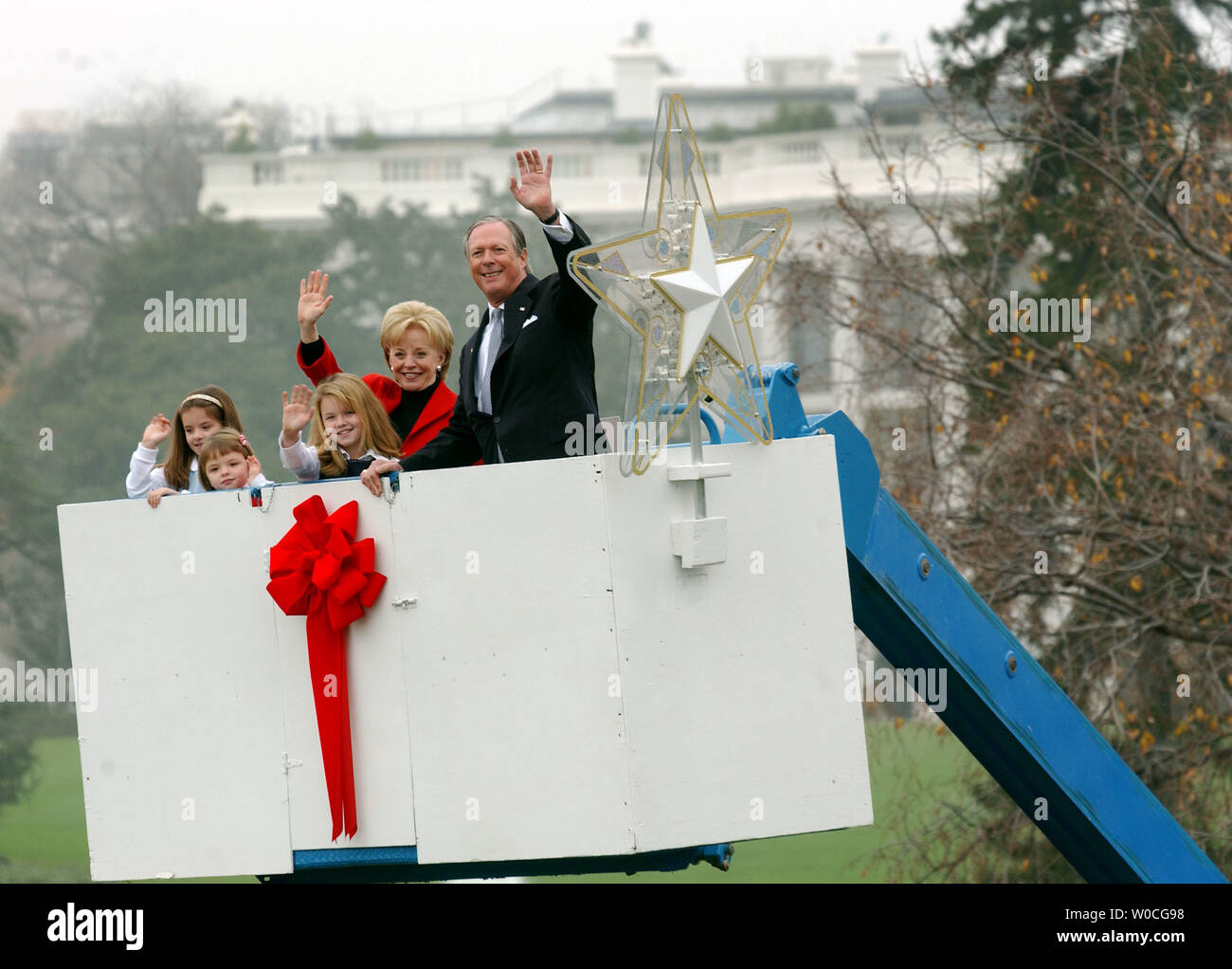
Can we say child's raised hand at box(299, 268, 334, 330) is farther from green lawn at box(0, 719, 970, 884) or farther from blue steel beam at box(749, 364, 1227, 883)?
green lawn at box(0, 719, 970, 884)

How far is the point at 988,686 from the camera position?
513 centimetres

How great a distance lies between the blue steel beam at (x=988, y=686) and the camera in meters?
4.73

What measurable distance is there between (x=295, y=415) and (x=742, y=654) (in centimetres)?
166

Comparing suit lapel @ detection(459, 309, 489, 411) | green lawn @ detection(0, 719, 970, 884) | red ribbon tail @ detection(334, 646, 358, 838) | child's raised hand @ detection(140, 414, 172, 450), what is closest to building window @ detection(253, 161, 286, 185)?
green lawn @ detection(0, 719, 970, 884)

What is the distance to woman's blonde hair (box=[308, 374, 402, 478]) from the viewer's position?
201 inches

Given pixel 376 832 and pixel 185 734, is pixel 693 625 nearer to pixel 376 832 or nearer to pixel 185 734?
pixel 376 832

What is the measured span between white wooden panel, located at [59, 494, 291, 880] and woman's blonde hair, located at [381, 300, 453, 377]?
1.42m

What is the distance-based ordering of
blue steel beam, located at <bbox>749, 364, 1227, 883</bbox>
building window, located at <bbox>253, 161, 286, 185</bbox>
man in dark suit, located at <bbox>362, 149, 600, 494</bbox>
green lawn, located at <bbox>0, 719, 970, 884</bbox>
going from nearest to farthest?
1. man in dark suit, located at <bbox>362, 149, 600, 494</bbox>
2. blue steel beam, located at <bbox>749, 364, 1227, 883</bbox>
3. green lawn, located at <bbox>0, 719, 970, 884</bbox>
4. building window, located at <bbox>253, 161, 286, 185</bbox>

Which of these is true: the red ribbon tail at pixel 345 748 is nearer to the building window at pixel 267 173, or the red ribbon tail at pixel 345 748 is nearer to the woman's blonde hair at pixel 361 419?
the woman's blonde hair at pixel 361 419

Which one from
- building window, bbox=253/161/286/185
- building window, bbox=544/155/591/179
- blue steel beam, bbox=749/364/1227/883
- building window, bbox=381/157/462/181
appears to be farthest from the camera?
building window, bbox=544/155/591/179

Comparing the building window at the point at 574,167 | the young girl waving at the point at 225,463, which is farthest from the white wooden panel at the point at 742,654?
the building window at the point at 574,167

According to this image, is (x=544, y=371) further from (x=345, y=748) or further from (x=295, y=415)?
(x=345, y=748)

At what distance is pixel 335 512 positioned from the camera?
3.96 meters

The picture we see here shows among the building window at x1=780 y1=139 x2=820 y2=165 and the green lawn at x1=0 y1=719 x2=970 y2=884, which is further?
the building window at x1=780 y1=139 x2=820 y2=165
